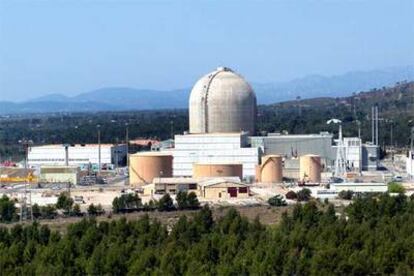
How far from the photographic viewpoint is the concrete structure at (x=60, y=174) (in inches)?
1619

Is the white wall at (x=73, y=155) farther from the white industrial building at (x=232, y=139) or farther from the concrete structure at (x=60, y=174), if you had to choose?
the white industrial building at (x=232, y=139)

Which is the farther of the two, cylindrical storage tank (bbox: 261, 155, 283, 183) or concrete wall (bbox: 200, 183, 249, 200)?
cylindrical storage tank (bbox: 261, 155, 283, 183)

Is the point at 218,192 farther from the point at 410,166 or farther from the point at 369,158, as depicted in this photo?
the point at 369,158

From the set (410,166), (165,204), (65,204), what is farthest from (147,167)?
(410,166)

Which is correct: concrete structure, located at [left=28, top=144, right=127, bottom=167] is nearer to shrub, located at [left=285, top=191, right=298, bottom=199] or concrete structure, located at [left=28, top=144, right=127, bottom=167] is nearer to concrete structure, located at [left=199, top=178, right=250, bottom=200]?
concrete structure, located at [left=199, top=178, right=250, bottom=200]

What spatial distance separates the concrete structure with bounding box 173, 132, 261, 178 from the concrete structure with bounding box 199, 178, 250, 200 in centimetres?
524

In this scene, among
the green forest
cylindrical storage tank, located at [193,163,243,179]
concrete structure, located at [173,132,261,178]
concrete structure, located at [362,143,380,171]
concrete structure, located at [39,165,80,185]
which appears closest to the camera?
the green forest

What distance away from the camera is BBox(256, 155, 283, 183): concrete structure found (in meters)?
38.1

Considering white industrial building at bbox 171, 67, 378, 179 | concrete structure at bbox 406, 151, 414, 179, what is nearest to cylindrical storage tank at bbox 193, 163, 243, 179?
white industrial building at bbox 171, 67, 378, 179

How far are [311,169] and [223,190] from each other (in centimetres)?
575

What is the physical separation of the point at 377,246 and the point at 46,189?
20.9 meters

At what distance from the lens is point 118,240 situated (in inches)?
791

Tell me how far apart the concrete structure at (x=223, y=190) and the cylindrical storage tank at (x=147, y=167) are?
4.70 metres

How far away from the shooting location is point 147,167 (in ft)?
127
